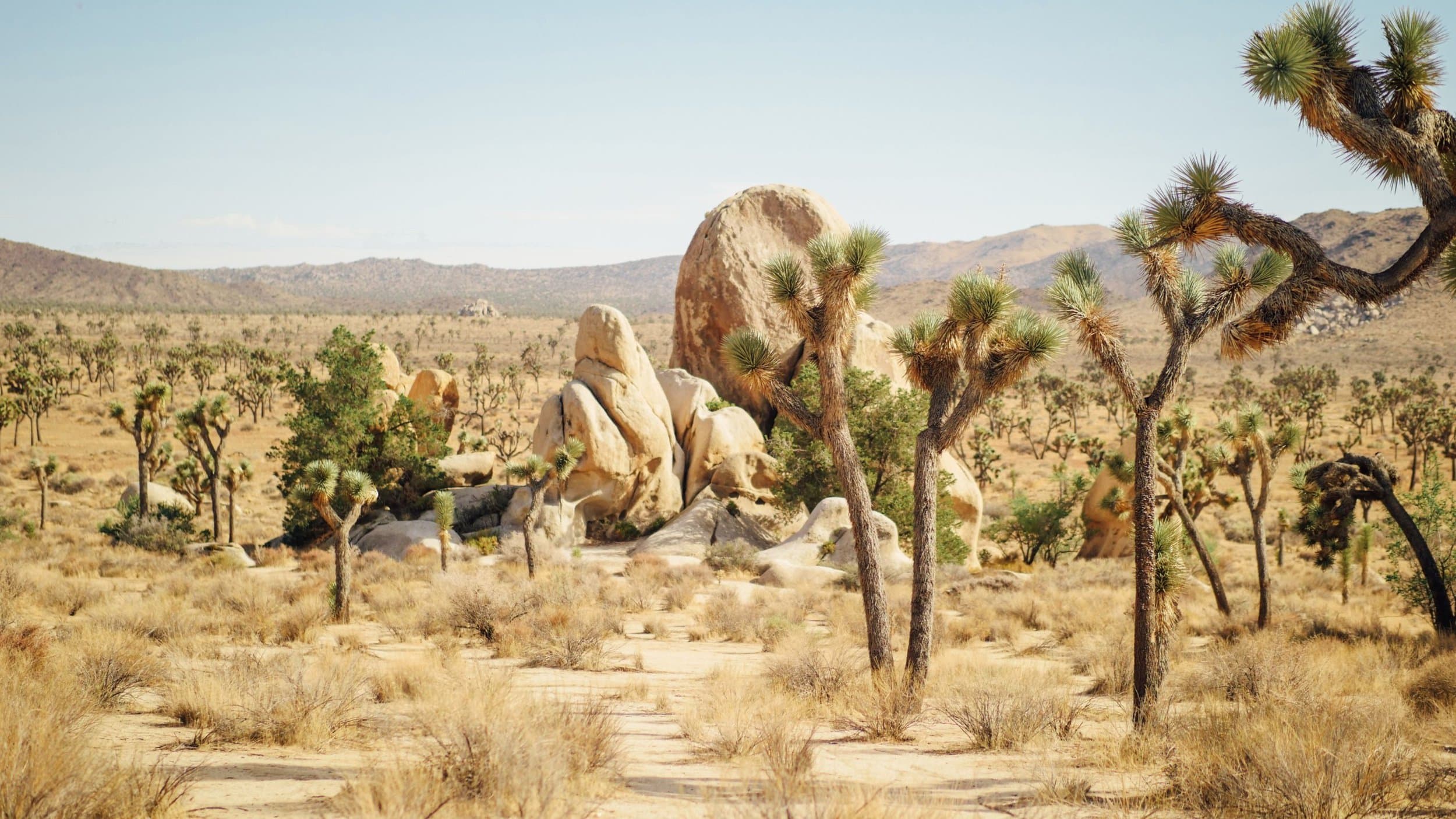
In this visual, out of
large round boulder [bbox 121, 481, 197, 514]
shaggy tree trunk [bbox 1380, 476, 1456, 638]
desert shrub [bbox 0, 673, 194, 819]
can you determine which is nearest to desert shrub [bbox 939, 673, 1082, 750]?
desert shrub [bbox 0, 673, 194, 819]

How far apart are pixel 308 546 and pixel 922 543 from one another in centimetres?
2245

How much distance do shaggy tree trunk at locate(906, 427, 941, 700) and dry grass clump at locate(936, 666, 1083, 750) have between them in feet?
1.40

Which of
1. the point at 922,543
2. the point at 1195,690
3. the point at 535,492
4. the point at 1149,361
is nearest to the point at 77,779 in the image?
the point at 922,543

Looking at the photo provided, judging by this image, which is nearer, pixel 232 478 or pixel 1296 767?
pixel 1296 767

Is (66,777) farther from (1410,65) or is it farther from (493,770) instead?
(1410,65)

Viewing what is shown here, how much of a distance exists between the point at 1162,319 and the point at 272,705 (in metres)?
9.02

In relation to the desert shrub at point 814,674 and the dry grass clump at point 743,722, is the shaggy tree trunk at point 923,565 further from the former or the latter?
the dry grass clump at point 743,722

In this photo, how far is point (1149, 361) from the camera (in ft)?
297

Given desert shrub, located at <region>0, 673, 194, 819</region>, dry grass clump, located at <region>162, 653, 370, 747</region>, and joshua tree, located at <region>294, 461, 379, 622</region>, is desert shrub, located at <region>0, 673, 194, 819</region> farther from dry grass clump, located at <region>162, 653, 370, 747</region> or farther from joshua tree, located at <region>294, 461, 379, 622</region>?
joshua tree, located at <region>294, 461, 379, 622</region>

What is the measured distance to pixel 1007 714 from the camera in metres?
8.04

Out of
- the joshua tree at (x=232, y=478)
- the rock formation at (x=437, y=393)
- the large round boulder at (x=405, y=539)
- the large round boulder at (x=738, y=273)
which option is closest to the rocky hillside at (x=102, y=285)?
the rock formation at (x=437, y=393)

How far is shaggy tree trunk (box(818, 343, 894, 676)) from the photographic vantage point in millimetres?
9906

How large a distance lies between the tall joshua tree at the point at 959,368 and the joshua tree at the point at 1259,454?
8582 millimetres

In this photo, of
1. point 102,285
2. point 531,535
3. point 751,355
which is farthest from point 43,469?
point 102,285
